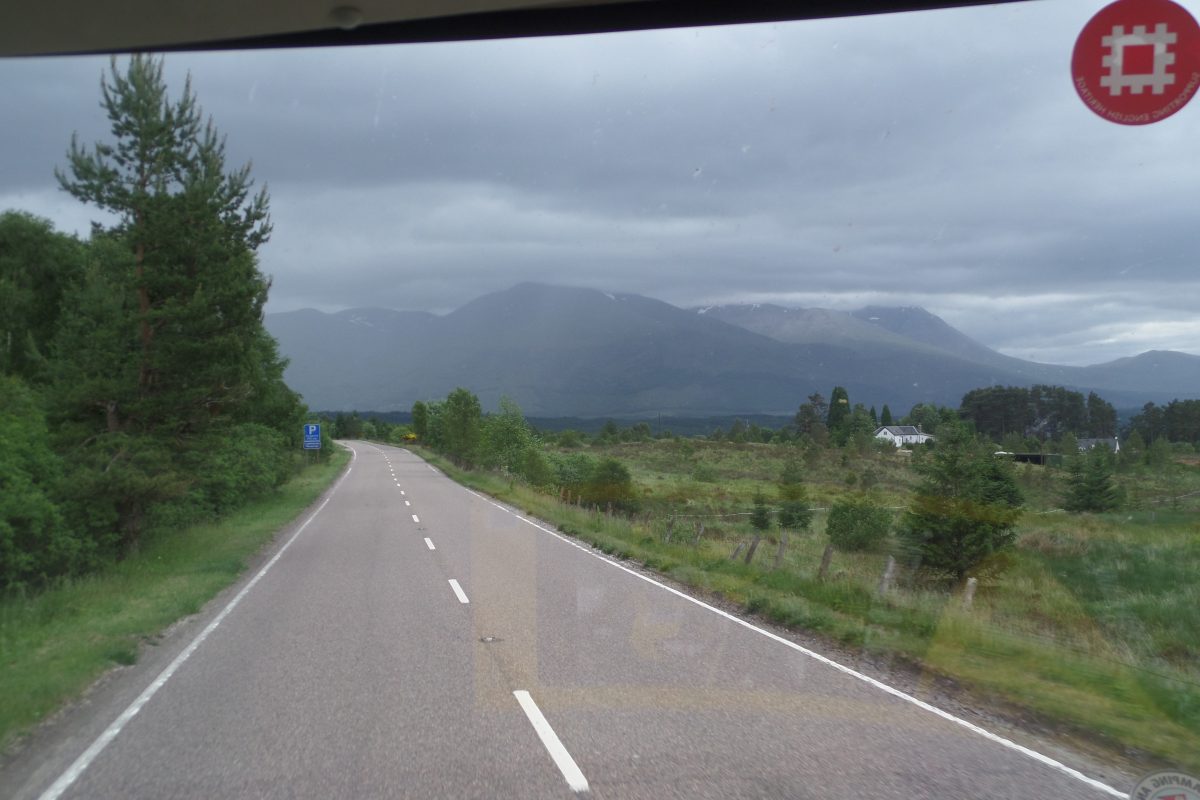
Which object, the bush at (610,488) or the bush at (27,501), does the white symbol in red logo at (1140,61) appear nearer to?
the bush at (27,501)

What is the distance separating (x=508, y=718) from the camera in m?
6.54

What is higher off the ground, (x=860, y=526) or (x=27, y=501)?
(x=27, y=501)

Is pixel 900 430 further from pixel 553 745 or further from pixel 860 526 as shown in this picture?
pixel 553 745

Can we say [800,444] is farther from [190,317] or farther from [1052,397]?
[190,317]

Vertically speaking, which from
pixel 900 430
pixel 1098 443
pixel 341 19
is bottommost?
pixel 1098 443

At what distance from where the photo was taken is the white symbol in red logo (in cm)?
463

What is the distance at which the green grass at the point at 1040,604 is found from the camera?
712cm

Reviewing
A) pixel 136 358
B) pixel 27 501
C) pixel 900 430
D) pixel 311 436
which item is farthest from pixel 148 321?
pixel 311 436

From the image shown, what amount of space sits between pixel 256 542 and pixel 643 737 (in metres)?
18.1

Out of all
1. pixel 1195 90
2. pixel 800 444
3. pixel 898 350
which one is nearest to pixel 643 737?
pixel 1195 90

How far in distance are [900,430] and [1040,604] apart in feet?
51.7

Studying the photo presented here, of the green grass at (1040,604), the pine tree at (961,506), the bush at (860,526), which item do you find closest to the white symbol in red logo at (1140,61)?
the green grass at (1040,604)

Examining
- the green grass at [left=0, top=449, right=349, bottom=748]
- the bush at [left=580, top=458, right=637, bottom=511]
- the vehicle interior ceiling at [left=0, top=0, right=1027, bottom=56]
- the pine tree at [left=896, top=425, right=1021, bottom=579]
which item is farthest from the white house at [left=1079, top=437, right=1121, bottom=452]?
the vehicle interior ceiling at [left=0, top=0, right=1027, bottom=56]

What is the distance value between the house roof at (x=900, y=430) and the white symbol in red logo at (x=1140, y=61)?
76.9ft
